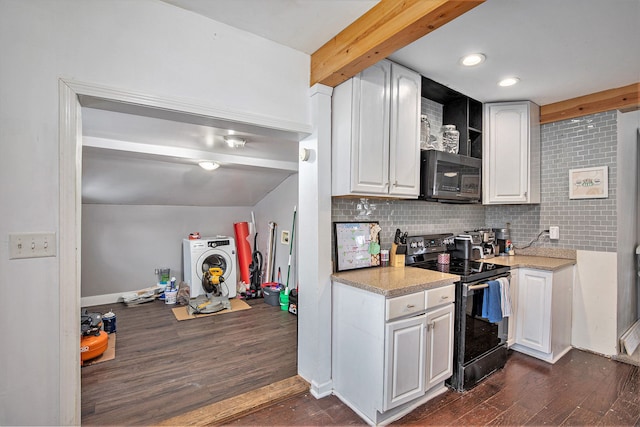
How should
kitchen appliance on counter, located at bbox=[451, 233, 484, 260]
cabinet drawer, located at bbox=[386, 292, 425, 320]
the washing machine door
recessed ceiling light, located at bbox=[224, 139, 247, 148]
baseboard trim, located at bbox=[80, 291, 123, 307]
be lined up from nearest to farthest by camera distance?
cabinet drawer, located at bbox=[386, 292, 425, 320]
kitchen appliance on counter, located at bbox=[451, 233, 484, 260]
recessed ceiling light, located at bbox=[224, 139, 247, 148]
baseboard trim, located at bbox=[80, 291, 123, 307]
the washing machine door

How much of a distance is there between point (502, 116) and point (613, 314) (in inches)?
83.0

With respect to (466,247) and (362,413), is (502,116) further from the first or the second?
(362,413)

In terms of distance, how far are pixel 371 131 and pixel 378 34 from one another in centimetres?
67

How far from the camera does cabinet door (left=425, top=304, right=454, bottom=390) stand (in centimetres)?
206

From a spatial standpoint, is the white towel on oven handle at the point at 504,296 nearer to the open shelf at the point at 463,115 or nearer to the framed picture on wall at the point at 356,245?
the framed picture on wall at the point at 356,245

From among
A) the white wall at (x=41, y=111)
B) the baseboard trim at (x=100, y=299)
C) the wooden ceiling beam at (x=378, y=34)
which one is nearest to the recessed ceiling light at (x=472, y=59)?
the wooden ceiling beam at (x=378, y=34)

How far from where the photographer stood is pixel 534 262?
291 cm

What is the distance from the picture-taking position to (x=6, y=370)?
1346 millimetres

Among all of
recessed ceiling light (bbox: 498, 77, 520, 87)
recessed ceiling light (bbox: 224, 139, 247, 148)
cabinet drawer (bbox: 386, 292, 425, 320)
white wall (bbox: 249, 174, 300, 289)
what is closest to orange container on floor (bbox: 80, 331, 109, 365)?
recessed ceiling light (bbox: 224, 139, 247, 148)

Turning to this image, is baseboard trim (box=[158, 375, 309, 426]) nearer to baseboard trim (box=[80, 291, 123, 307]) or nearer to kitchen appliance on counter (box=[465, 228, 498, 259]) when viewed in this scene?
kitchen appliance on counter (box=[465, 228, 498, 259])

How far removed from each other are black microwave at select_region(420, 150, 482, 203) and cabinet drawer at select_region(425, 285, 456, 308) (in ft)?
2.65

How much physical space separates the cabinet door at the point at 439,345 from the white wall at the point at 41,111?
205cm

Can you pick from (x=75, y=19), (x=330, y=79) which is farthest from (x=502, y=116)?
(x=75, y=19)

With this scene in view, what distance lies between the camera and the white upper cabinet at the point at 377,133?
2.15 metres
